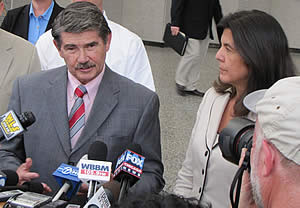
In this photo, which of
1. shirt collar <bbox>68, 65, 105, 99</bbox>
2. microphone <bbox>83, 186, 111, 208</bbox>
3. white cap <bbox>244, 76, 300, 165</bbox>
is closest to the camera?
white cap <bbox>244, 76, 300, 165</bbox>

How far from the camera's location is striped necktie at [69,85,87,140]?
1.93 metres

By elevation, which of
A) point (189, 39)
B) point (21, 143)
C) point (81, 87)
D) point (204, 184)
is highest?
point (81, 87)

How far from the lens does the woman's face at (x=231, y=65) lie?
2059mm

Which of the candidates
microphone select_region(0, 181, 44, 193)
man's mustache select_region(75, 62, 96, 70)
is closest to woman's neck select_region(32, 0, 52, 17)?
Result: man's mustache select_region(75, 62, 96, 70)

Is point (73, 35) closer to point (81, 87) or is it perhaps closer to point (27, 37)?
point (81, 87)

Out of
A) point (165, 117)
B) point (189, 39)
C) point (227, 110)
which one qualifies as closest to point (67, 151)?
point (227, 110)

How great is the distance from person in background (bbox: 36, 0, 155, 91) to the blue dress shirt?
0.50 m

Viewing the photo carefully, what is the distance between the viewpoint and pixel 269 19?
207cm

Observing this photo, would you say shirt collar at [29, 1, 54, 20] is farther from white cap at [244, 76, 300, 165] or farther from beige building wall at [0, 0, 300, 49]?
beige building wall at [0, 0, 300, 49]

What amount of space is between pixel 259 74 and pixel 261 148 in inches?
43.6

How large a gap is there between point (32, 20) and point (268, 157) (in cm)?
262

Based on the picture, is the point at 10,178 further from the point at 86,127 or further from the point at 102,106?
the point at 102,106

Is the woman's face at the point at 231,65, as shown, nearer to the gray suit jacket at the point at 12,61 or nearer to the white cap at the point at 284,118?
the gray suit jacket at the point at 12,61

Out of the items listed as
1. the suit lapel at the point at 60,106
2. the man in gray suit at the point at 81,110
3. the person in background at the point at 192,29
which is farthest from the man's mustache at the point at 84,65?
the person in background at the point at 192,29
